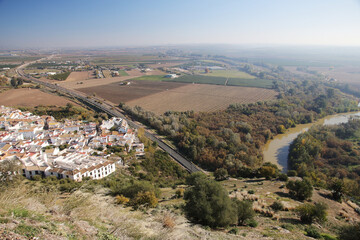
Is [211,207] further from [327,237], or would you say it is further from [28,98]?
[28,98]

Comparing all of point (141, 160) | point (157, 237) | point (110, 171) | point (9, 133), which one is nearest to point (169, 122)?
point (141, 160)

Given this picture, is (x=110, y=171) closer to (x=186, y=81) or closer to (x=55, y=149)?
(x=55, y=149)

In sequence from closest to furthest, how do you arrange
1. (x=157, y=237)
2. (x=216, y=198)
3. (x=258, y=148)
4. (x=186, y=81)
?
(x=157, y=237) → (x=216, y=198) → (x=258, y=148) → (x=186, y=81)

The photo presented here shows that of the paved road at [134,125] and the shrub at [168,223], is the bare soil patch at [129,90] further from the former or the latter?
the shrub at [168,223]

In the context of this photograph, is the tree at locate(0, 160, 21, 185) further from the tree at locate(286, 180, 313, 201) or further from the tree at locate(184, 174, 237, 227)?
the tree at locate(286, 180, 313, 201)

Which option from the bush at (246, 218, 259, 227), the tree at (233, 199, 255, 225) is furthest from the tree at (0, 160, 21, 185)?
the bush at (246, 218, 259, 227)

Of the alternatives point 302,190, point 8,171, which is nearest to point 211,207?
point 302,190
